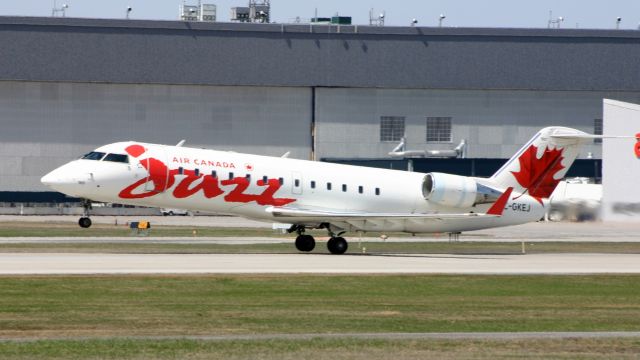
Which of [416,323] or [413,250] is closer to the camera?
[416,323]

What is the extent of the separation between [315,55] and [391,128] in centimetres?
864

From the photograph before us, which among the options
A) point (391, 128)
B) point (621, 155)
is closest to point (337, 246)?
point (621, 155)

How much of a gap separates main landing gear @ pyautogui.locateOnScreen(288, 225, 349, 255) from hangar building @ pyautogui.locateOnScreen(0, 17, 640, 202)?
48.9 m

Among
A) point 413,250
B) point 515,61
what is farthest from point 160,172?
point 515,61

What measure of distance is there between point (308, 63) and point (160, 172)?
178 ft

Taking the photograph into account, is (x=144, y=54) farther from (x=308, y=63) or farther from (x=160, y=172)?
(x=160, y=172)

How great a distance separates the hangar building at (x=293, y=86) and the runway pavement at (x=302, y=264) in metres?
52.6

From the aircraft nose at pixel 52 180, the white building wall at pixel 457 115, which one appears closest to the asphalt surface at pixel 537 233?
the aircraft nose at pixel 52 180

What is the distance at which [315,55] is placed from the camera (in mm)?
96250

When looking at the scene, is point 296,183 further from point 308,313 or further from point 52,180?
point 308,313

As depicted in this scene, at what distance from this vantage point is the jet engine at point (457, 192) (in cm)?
4638

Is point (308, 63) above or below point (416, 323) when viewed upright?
above

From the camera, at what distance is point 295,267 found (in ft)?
123

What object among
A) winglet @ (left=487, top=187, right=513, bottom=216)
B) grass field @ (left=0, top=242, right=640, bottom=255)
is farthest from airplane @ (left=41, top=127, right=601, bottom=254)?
grass field @ (left=0, top=242, right=640, bottom=255)
